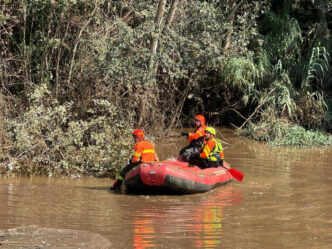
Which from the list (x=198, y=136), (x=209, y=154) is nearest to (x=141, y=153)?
(x=209, y=154)

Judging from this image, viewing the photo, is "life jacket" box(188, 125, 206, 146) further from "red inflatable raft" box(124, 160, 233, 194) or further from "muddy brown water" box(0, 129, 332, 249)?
"red inflatable raft" box(124, 160, 233, 194)

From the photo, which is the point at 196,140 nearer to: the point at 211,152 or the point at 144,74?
the point at 211,152

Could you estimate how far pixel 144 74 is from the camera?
14.7 m

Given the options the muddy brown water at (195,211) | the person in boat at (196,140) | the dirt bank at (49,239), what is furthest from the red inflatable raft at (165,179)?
the dirt bank at (49,239)

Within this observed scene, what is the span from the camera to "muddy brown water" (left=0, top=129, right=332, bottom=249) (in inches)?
310

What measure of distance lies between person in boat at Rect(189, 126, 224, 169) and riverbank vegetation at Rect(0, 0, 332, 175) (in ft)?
4.83

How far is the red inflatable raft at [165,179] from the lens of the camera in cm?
1060

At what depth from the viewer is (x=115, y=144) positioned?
12875mm

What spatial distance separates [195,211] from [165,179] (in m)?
1.17

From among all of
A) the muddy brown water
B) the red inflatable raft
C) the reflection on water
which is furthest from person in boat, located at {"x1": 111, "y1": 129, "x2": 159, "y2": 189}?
A: the reflection on water

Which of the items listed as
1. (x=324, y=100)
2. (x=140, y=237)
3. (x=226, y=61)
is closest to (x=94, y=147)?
(x=140, y=237)

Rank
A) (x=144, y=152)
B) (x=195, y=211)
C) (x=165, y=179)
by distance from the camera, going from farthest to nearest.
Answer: (x=144, y=152) → (x=165, y=179) → (x=195, y=211)

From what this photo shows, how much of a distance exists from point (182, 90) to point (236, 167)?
5.06 metres

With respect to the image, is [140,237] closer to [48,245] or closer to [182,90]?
[48,245]
